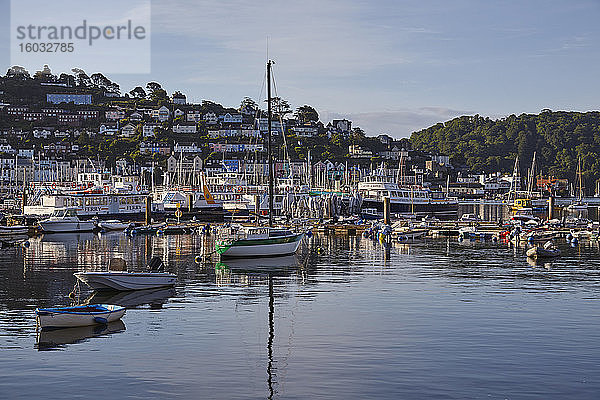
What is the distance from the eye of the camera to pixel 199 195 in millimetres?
117312

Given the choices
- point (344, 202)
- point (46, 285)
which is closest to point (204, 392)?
point (46, 285)

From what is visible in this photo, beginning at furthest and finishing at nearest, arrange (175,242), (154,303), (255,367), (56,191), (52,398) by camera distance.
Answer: (56,191), (175,242), (154,303), (255,367), (52,398)

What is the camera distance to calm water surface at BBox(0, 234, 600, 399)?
21.6 meters

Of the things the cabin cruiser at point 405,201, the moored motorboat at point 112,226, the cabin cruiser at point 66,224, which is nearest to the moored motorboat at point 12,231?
the cabin cruiser at point 66,224

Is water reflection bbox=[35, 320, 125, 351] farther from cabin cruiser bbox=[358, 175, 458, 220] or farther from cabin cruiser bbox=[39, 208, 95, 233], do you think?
cabin cruiser bbox=[358, 175, 458, 220]

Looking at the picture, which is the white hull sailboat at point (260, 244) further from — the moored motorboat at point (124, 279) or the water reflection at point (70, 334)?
the water reflection at point (70, 334)

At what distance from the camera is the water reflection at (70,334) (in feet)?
86.0

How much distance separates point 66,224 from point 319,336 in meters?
59.6

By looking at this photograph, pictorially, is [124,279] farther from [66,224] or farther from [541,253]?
[66,224]

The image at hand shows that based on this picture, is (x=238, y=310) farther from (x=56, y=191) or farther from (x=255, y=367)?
(x=56, y=191)

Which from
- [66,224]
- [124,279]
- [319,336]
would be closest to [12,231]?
[66,224]

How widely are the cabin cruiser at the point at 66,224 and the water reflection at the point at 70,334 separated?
180 feet

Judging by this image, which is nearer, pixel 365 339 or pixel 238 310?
pixel 365 339

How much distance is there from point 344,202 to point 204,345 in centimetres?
9907
